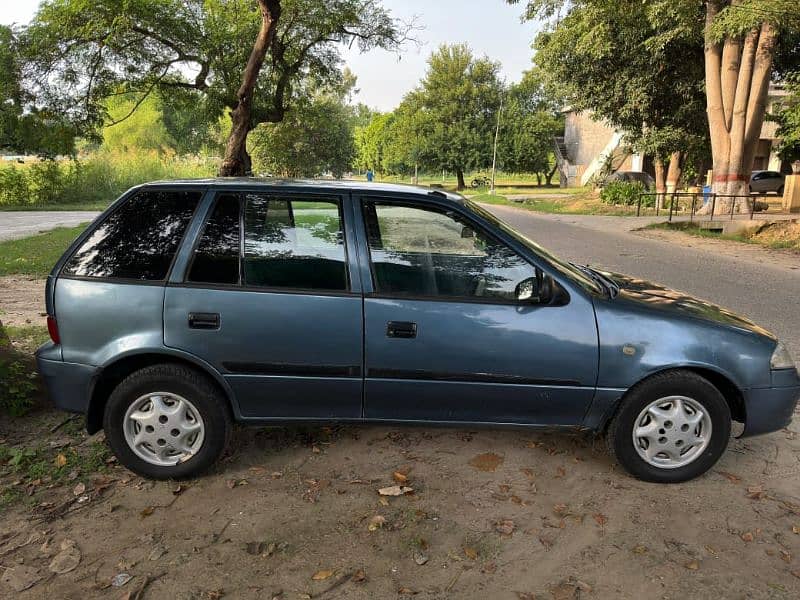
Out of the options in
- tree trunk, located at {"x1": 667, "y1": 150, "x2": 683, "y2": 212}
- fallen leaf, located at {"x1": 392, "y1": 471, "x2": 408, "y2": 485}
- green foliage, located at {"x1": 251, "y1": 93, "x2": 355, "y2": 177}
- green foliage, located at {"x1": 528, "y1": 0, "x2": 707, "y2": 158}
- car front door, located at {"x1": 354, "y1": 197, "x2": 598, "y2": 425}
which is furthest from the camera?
tree trunk, located at {"x1": 667, "y1": 150, "x2": 683, "y2": 212}

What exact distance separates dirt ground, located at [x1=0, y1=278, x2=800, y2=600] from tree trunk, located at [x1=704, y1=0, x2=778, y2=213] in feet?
55.5

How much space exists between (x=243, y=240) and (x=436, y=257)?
111cm

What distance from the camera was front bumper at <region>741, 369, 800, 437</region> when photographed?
11.0 feet

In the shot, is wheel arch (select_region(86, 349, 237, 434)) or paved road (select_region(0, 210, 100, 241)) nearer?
wheel arch (select_region(86, 349, 237, 434))

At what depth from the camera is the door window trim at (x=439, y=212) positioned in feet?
10.8

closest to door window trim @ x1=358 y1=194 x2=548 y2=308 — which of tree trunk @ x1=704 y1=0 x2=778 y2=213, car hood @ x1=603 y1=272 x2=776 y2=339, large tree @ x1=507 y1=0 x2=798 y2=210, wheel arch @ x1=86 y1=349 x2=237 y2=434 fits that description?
car hood @ x1=603 y1=272 x2=776 y2=339

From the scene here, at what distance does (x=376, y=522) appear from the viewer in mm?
3047

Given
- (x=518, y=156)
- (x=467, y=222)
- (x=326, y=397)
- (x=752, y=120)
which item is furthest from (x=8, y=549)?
(x=518, y=156)

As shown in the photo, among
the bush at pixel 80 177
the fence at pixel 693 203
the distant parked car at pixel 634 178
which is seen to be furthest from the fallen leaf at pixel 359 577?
the distant parked car at pixel 634 178

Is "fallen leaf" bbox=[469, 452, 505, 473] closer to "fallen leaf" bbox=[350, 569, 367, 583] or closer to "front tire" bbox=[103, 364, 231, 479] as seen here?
"fallen leaf" bbox=[350, 569, 367, 583]

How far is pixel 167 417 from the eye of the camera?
3.35 m

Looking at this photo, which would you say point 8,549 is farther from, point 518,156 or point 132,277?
point 518,156

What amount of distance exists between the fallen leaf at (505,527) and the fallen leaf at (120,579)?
1.71m

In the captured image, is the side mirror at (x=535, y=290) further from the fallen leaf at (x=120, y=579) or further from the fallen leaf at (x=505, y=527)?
the fallen leaf at (x=120, y=579)
